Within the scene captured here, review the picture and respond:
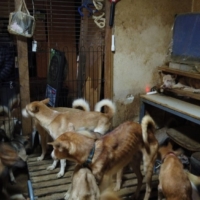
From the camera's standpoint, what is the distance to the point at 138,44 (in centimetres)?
305

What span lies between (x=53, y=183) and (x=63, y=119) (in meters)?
0.61

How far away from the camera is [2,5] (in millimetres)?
3443

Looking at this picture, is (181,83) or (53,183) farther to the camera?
(181,83)

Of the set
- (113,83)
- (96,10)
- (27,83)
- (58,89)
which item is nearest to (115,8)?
(96,10)

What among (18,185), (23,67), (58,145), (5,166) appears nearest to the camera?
(58,145)

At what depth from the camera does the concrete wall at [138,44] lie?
9.62ft

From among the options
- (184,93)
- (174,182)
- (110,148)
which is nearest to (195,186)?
(174,182)

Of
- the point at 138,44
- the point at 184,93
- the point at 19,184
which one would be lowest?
the point at 19,184

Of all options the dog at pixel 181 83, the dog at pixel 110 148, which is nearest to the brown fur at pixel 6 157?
the dog at pixel 110 148

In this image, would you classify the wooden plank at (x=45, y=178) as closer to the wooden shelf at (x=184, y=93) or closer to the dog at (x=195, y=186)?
the dog at (x=195, y=186)

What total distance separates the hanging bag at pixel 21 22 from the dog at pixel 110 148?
4.76 ft

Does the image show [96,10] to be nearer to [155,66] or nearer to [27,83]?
[155,66]

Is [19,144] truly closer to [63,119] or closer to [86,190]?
[63,119]

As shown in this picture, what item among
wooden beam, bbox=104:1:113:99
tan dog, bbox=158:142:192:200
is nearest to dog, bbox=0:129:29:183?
wooden beam, bbox=104:1:113:99
